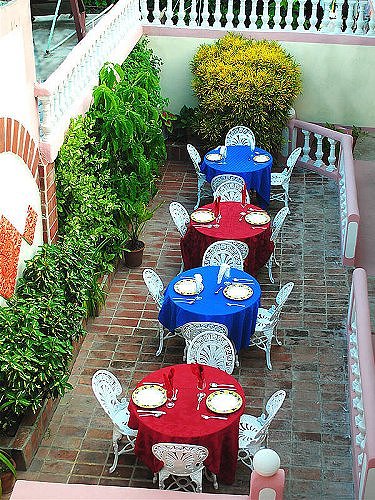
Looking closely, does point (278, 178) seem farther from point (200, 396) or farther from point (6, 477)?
point (6, 477)

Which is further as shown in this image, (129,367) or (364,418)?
(129,367)

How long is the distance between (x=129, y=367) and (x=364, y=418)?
3.32 metres

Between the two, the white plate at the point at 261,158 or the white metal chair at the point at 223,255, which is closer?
the white metal chair at the point at 223,255

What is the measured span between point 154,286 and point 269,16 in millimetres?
8129

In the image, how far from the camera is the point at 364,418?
8125mm

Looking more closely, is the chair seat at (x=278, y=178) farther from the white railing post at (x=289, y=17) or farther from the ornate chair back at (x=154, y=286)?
the ornate chair back at (x=154, y=286)

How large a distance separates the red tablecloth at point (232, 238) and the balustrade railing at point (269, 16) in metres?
5.11

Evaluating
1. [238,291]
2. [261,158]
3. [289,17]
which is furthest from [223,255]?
[289,17]

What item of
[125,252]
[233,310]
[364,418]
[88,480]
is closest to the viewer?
[364,418]

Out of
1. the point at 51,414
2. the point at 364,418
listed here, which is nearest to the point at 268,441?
the point at 364,418

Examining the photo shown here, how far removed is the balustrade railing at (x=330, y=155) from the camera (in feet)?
44.6

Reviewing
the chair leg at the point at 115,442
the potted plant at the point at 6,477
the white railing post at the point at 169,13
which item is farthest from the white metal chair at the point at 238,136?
the potted plant at the point at 6,477

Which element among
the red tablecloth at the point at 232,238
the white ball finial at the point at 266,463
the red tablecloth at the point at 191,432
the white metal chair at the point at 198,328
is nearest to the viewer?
the white ball finial at the point at 266,463

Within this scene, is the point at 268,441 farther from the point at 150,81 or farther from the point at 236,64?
the point at 236,64
